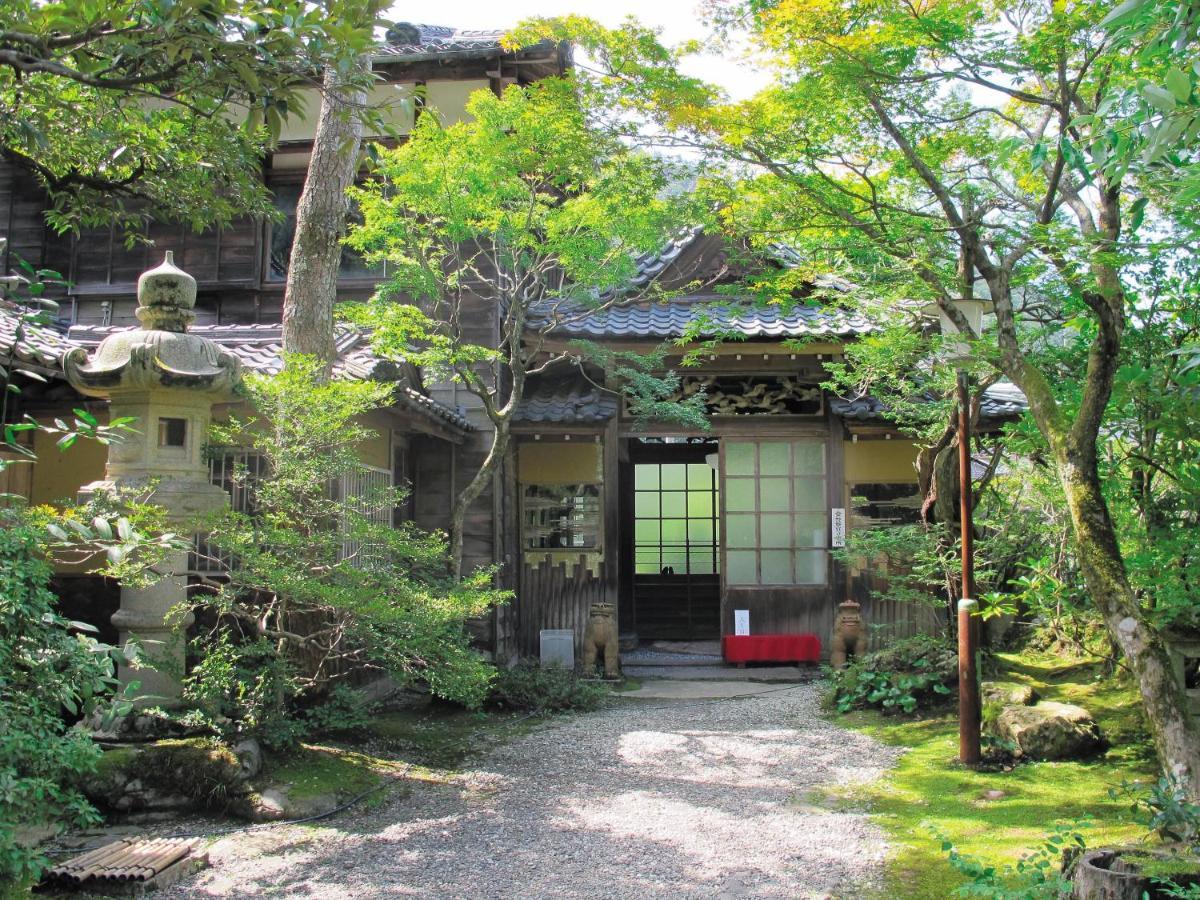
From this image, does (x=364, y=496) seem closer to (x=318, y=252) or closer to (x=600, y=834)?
(x=318, y=252)

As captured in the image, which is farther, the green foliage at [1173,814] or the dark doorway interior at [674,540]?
the dark doorway interior at [674,540]

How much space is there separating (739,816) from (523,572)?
19.8ft

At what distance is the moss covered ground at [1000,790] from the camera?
521 cm

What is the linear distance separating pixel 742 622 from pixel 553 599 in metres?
2.39

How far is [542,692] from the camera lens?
943 centimetres

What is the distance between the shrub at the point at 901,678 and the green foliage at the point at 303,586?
4256mm

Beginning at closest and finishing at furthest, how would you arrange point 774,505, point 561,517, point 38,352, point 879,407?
point 38,352 → point 879,407 → point 561,517 → point 774,505

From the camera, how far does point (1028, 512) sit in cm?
866

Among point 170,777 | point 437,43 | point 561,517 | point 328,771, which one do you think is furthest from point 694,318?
point 170,777

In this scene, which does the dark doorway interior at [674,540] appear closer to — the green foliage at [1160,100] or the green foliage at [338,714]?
the green foliage at [338,714]

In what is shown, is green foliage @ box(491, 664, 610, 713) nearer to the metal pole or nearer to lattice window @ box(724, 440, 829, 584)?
lattice window @ box(724, 440, 829, 584)

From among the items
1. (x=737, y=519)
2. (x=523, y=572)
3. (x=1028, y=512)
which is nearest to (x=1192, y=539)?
(x=1028, y=512)

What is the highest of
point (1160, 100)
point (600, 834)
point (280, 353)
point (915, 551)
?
point (280, 353)

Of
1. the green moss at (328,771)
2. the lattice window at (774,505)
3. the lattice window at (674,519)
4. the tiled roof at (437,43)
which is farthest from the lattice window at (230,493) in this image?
the lattice window at (674,519)
